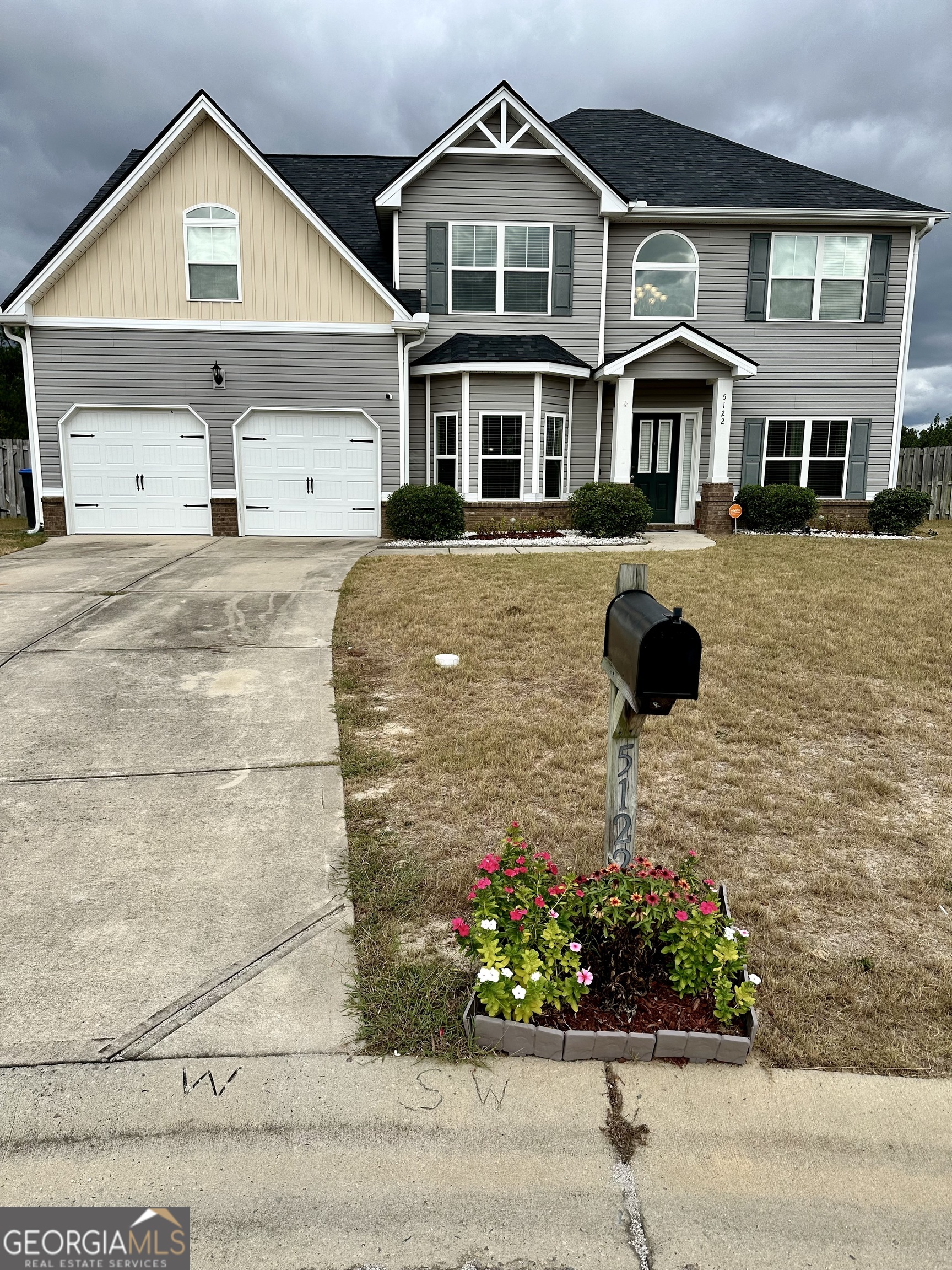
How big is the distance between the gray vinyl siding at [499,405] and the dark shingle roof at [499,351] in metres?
0.40

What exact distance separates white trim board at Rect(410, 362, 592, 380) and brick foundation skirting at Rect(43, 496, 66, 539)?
6.84m

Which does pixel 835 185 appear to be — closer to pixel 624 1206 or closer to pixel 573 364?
pixel 573 364

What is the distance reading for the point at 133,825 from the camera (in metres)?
3.93

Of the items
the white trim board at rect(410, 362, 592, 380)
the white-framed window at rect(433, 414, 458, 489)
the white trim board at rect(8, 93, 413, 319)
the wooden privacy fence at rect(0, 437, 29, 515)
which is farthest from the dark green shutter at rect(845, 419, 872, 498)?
the wooden privacy fence at rect(0, 437, 29, 515)

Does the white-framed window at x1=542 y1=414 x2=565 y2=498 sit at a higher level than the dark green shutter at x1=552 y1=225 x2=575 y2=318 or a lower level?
lower

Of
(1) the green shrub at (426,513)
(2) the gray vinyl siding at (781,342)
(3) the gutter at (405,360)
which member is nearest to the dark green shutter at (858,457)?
(2) the gray vinyl siding at (781,342)

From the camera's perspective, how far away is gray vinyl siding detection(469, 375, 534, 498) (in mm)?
15609

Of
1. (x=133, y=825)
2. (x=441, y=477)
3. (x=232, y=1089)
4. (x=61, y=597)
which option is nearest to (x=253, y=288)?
(x=441, y=477)

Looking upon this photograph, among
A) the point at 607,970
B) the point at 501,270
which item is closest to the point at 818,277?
the point at 501,270

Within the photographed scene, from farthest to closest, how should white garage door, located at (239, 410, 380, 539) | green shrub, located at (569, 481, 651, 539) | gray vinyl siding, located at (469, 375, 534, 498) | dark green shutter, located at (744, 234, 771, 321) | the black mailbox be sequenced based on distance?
dark green shutter, located at (744, 234, 771, 321), gray vinyl siding, located at (469, 375, 534, 498), white garage door, located at (239, 410, 380, 539), green shrub, located at (569, 481, 651, 539), the black mailbox

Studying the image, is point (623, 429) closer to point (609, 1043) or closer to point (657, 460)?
point (657, 460)

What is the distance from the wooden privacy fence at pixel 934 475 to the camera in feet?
67.5

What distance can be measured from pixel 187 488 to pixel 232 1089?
46.4 ft

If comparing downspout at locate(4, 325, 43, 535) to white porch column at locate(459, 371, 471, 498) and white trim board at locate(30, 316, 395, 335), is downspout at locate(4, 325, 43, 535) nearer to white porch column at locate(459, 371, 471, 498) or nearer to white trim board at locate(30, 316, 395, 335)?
white trim board at locate(30, 316, 395, 335)
